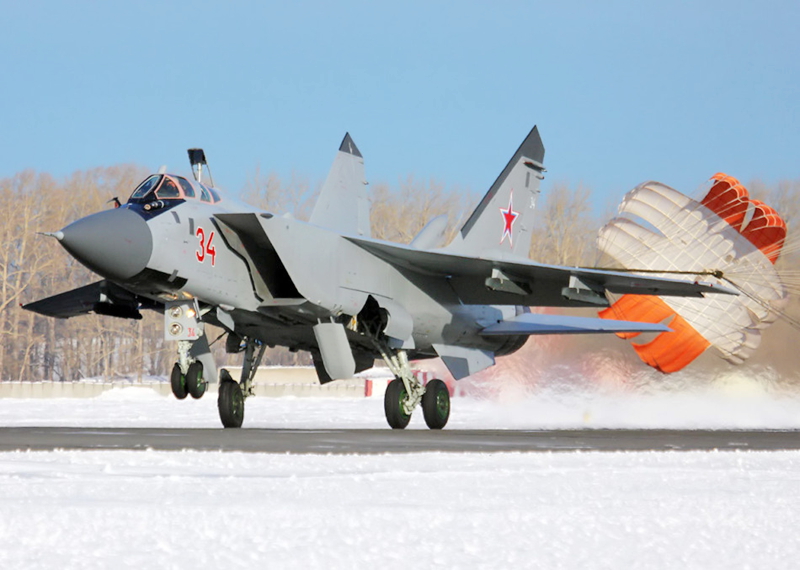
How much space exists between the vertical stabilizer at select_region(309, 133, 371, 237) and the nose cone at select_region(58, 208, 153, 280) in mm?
5034

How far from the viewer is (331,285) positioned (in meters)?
15.7

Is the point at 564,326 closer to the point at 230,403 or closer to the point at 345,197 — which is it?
the point at 345,197

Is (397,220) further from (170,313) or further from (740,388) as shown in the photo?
(170,313)

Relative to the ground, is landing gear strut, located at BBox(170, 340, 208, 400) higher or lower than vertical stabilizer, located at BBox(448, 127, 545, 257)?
lower

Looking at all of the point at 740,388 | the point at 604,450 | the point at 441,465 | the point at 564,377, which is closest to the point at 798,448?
the point at 604,450

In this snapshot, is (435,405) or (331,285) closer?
(331,285)

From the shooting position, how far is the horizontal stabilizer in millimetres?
18312

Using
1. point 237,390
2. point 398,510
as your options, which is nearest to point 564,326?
point 237,390

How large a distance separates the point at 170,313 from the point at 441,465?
6.63 m

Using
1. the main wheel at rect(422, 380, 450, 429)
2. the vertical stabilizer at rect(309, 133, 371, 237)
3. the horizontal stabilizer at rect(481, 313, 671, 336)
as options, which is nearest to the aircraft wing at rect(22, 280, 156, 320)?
the vertical stabilizer at rect(309, 133, 371, 237)

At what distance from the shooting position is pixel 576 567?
4.85 metres

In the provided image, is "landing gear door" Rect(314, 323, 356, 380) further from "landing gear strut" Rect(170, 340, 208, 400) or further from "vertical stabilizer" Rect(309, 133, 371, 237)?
"vertical stabilizer" Rect(309, 133, 371, 237)

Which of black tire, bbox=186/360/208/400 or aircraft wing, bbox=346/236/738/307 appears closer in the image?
black tire, bbox=186/360/208/400

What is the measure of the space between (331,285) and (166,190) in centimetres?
289
